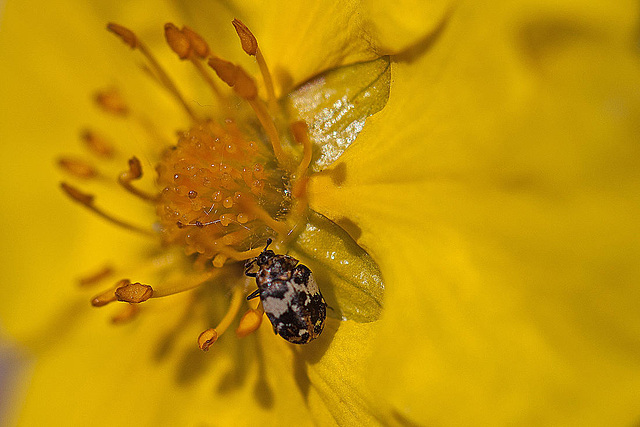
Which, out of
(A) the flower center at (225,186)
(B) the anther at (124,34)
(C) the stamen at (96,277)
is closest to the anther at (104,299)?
(A) the flower center at (225,186)

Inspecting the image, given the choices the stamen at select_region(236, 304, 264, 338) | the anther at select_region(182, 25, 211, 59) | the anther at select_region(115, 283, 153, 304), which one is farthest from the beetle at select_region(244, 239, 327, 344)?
the anther at select_region(182, 25, 211, 59)

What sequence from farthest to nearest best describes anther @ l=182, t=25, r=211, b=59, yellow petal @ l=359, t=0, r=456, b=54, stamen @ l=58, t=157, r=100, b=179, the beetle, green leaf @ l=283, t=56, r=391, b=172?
1. stamen @ l=58, t=157, r=100, b=179
2. anther @ l=182, t=25, r=211, b=59
3. green leaf @ l=283, t=56, r=391, b=172
4. the beetle
5. yellow petal @ l=359, t=0, r=456, b=54

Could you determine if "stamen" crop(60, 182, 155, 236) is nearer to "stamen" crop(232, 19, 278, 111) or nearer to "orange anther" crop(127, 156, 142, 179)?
"orange anther" crop(127, 156, 142, 179)

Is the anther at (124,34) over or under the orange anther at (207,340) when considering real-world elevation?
over

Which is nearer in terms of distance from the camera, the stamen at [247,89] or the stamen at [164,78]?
the stamen at [247,89]

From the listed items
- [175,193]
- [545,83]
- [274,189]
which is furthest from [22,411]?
[545,83]

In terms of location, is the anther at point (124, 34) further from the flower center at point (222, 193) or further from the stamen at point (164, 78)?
the flower center at point (222, 193)

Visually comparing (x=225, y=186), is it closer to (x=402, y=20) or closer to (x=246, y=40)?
(x=246, y=40)
